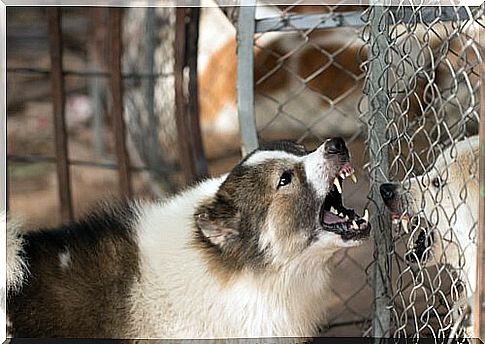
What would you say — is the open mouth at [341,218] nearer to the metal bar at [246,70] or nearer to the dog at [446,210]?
the dog at [446,210]

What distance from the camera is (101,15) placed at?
431 cm


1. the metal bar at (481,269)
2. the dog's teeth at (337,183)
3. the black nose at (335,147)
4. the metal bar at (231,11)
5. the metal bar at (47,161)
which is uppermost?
the metal bar at (231,11)

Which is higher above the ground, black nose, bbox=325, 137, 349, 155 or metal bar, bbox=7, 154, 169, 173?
metal bar, bbox=7, 154, 169, 173

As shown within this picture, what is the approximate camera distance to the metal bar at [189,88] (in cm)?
339

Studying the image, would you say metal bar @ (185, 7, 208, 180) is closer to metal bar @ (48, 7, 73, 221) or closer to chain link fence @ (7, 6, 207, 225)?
chain link fence @ (7, 6, 207, 225)

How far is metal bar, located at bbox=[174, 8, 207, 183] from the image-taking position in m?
3.39

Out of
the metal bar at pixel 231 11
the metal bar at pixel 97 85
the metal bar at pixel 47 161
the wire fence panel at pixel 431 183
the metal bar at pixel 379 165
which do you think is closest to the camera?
the wire fence panel at pixel 431 183

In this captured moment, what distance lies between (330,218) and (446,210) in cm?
31

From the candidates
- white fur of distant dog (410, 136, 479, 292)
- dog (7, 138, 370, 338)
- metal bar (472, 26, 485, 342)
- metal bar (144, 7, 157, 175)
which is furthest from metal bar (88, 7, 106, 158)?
metal bar (472, 26, 485, 342)

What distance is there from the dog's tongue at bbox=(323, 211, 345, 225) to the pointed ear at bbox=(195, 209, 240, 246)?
0.74ft

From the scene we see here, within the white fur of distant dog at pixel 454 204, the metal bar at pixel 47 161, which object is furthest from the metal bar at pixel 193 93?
the white fur of distant dog at pixel 454 204

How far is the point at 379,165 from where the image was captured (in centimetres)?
246

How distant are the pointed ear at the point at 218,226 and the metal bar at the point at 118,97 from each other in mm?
1030

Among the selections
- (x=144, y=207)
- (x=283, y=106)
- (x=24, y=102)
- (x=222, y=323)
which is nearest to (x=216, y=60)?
(x=283, y=106)
